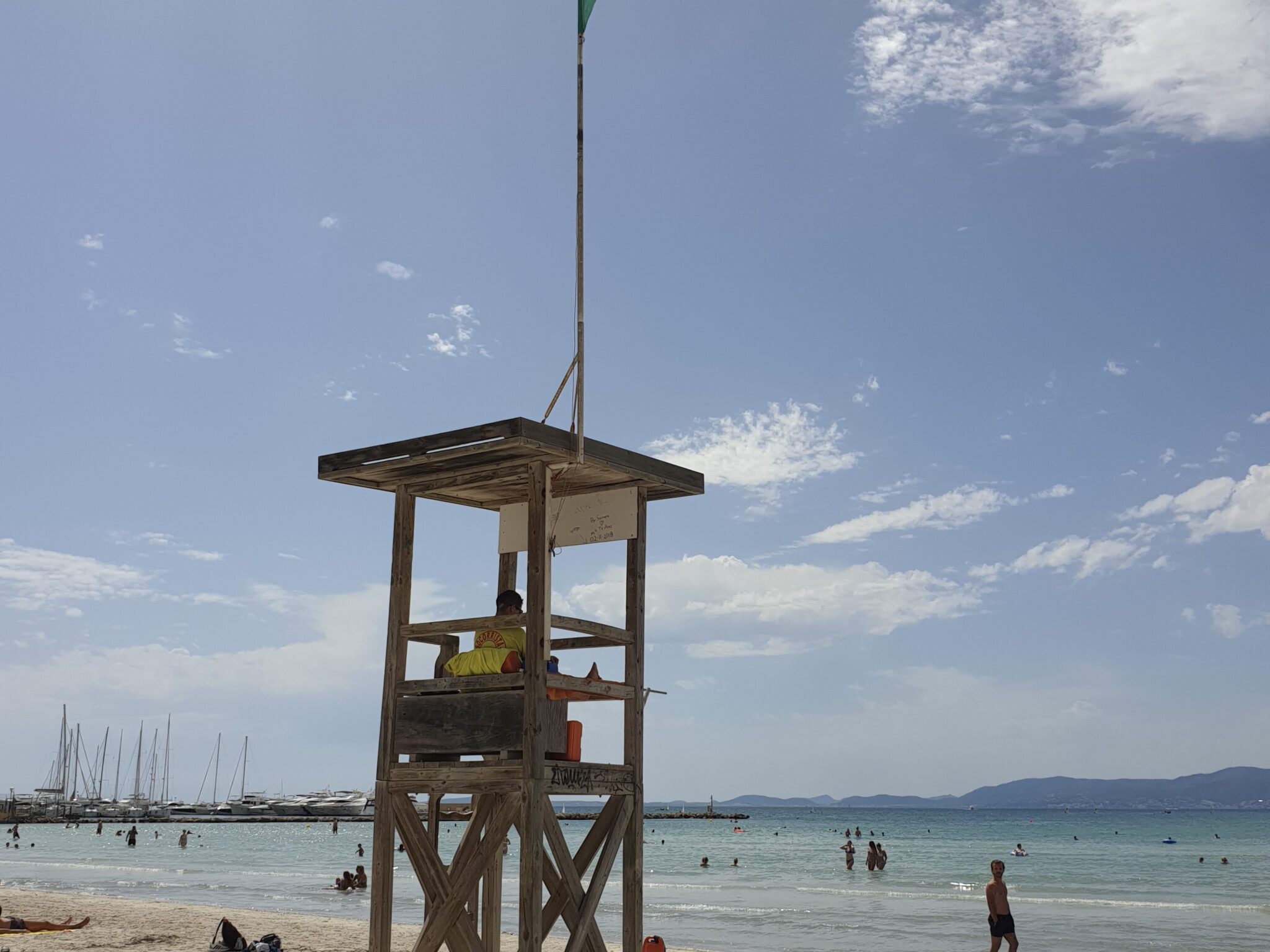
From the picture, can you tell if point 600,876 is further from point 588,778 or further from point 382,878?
point 382,878

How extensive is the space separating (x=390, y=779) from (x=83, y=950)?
11.0m

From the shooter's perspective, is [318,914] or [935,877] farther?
[935,877]

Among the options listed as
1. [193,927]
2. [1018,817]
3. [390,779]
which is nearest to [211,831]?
[193,927]

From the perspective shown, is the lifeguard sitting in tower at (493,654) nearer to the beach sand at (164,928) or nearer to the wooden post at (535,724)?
the wooden post at (535,724)

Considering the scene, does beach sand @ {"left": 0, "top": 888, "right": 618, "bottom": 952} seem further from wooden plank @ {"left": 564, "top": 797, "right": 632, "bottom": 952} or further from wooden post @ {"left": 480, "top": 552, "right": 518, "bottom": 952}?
wooden plank @ {"left": 564, "top": 797, "right": 632, "bottom": 952}

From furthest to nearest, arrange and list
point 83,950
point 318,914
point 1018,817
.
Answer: point 1018,817, point 318,914, point 83,950

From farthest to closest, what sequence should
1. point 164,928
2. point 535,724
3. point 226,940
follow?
point 164,928 → point 226,940 → point 535,724

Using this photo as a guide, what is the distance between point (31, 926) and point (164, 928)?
3.08 meters

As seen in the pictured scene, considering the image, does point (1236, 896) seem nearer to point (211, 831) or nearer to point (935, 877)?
point (935, 877)

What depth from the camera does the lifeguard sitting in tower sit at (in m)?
8.44

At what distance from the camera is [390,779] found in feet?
28.9

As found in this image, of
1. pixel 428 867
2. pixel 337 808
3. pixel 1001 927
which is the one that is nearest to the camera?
pixel 428 867

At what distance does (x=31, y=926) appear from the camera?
1920 cm

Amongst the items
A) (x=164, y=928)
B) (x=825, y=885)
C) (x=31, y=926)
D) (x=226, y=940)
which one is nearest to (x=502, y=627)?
(x=226, y=940)
